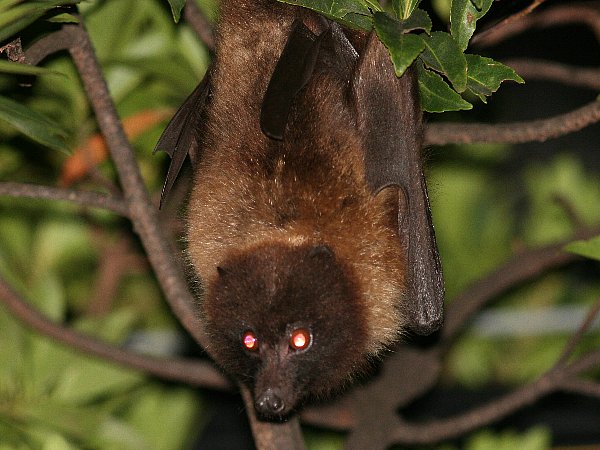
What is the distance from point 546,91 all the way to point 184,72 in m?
4.21

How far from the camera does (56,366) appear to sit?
10.4 feet

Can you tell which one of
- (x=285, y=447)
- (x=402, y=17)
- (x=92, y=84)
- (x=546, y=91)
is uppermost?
(x=402, y=17)

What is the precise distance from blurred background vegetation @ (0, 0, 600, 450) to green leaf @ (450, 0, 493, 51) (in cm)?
65

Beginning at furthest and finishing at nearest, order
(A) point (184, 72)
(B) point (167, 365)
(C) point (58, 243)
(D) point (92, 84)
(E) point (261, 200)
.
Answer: (C) point (58, 243)
(A) point (184, 72)
(B) point (167, 365)
(D) point (92, 84)
(E) point (261, 200)

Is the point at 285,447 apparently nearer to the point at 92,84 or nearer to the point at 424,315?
the point at 424,315

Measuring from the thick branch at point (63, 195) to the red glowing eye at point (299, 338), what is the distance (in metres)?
0.57

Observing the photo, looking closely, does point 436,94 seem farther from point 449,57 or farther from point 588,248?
point 588,248

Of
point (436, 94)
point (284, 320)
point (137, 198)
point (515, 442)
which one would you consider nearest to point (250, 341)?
point (284, 320)

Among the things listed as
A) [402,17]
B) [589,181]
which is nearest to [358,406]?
[402,17]

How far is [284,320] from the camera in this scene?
2209 mm

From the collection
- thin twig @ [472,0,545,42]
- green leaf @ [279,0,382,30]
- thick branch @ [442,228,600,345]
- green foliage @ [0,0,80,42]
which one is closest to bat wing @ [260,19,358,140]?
green leaf @ [279,0,382,30]

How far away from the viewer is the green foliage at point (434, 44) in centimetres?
161

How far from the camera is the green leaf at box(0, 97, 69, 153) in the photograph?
193cm

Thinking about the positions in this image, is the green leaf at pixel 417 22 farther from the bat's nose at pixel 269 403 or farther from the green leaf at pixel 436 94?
the bat's nose at pixel 269 403
